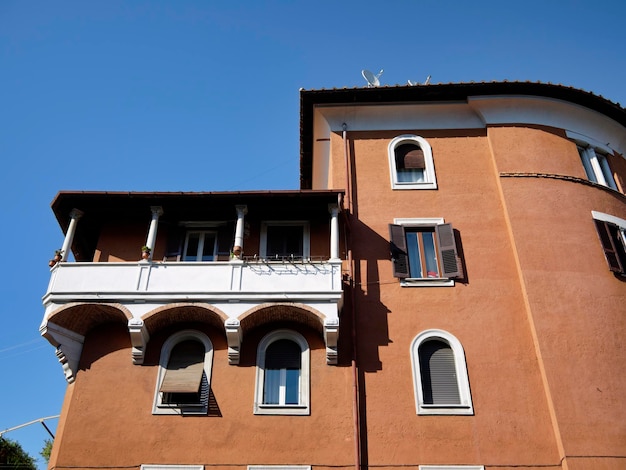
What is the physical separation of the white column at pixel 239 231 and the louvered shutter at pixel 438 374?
496 centimetres

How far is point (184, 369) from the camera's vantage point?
48.6ft

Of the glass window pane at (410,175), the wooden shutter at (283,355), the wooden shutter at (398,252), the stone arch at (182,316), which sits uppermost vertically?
the glass window pane at (410,175)

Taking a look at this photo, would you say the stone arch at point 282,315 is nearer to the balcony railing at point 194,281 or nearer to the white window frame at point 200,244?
the balcony railing at point 194,281

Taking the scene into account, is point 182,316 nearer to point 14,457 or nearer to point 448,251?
point 448,251

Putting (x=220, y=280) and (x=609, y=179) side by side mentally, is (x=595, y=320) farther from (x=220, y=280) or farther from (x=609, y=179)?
(x=220, y=280)

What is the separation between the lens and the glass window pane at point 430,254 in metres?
16.3

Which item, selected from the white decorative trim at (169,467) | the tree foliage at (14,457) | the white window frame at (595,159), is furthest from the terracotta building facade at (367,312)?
the tree foliage at (14,457)

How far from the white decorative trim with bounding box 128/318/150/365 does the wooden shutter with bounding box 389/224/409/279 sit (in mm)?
6267

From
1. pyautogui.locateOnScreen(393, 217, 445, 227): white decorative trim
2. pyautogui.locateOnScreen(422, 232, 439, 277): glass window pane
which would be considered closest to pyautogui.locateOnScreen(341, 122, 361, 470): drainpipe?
pyautogui.locateOnScreen(393, 217, 445, 227): white decorative trim

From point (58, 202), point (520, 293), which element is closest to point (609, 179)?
point (520, 293)

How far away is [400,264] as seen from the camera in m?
16.2

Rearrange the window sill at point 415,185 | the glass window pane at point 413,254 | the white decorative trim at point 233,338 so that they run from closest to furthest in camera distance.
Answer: the white decorative trim at point 233,338 < the glass window pane at point 413,254 < the window sill at point 415,185

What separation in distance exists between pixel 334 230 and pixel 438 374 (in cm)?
431

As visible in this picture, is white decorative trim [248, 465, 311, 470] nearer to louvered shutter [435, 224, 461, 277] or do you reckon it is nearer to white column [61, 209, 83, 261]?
louvered shutter [435, 224, 461, 277]
